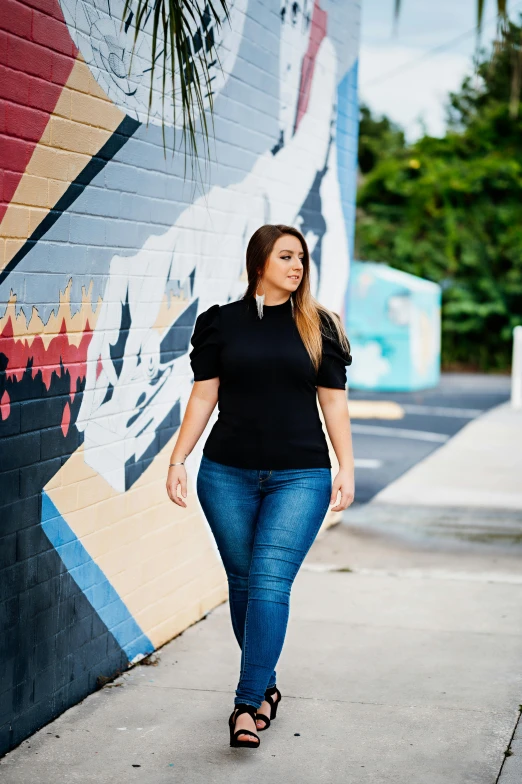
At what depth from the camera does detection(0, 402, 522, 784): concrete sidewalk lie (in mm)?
3680

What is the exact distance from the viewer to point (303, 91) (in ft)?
21.7

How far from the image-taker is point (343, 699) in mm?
4406

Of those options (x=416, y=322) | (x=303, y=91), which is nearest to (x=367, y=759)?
(x=303, y=91)

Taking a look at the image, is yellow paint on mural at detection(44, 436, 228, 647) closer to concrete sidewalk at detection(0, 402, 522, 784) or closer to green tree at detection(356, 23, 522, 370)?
concrete sidewalk at detection(0, 402, 522, 784)

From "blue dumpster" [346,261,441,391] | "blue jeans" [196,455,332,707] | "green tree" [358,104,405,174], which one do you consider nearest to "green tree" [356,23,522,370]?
"blue dumpster" [346,261,441,391]

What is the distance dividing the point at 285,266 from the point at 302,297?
A: 0.14 meters

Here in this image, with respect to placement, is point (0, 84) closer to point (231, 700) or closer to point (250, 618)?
point (250, 618)

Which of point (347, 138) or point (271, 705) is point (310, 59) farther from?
point (271, 705)

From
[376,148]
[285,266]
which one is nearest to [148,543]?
[285,266]

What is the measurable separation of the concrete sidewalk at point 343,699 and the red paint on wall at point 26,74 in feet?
6.42

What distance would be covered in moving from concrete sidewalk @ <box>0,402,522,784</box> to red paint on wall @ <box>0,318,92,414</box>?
1314 millimetres

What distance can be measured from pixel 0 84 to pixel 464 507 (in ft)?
20.1

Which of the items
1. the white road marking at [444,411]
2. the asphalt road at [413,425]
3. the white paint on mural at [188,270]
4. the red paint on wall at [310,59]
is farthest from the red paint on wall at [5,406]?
the white road marking at [444,411]

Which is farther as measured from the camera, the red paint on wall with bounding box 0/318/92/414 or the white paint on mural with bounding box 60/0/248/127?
the white paint on mural with bounding box 60/0/248/127
